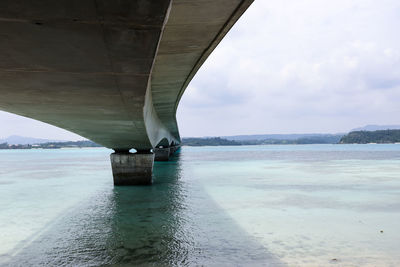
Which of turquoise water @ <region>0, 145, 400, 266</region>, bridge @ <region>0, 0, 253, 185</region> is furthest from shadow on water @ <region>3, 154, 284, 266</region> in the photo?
bridge @ <region>0, 0, 253, 185</region>

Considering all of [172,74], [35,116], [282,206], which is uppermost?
[172,74]

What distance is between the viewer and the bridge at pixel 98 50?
4066 millimetres

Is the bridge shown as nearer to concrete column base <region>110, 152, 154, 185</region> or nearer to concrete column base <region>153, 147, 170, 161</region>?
concrete column base <region>110, 152, 154, 185</region>

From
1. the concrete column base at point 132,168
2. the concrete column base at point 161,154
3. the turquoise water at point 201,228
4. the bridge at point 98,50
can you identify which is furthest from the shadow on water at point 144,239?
the concrete column base at point 161,154

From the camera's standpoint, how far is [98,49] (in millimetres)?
5219

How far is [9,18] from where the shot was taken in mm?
4109

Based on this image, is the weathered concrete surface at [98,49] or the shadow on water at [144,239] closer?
the weathered concrete surface at [98,49]

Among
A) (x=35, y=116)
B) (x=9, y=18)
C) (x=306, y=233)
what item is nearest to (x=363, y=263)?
(x=306, y=233)

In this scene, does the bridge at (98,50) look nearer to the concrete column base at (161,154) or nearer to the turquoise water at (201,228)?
the turquoise water at (201,228)

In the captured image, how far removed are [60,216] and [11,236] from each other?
11.2 feet

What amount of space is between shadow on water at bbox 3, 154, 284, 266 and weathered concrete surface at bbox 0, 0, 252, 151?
13.0ft

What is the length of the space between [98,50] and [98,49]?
0.16ft

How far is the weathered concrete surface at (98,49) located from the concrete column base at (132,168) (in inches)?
433

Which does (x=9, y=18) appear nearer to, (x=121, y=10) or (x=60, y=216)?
(x=121, y=10)
